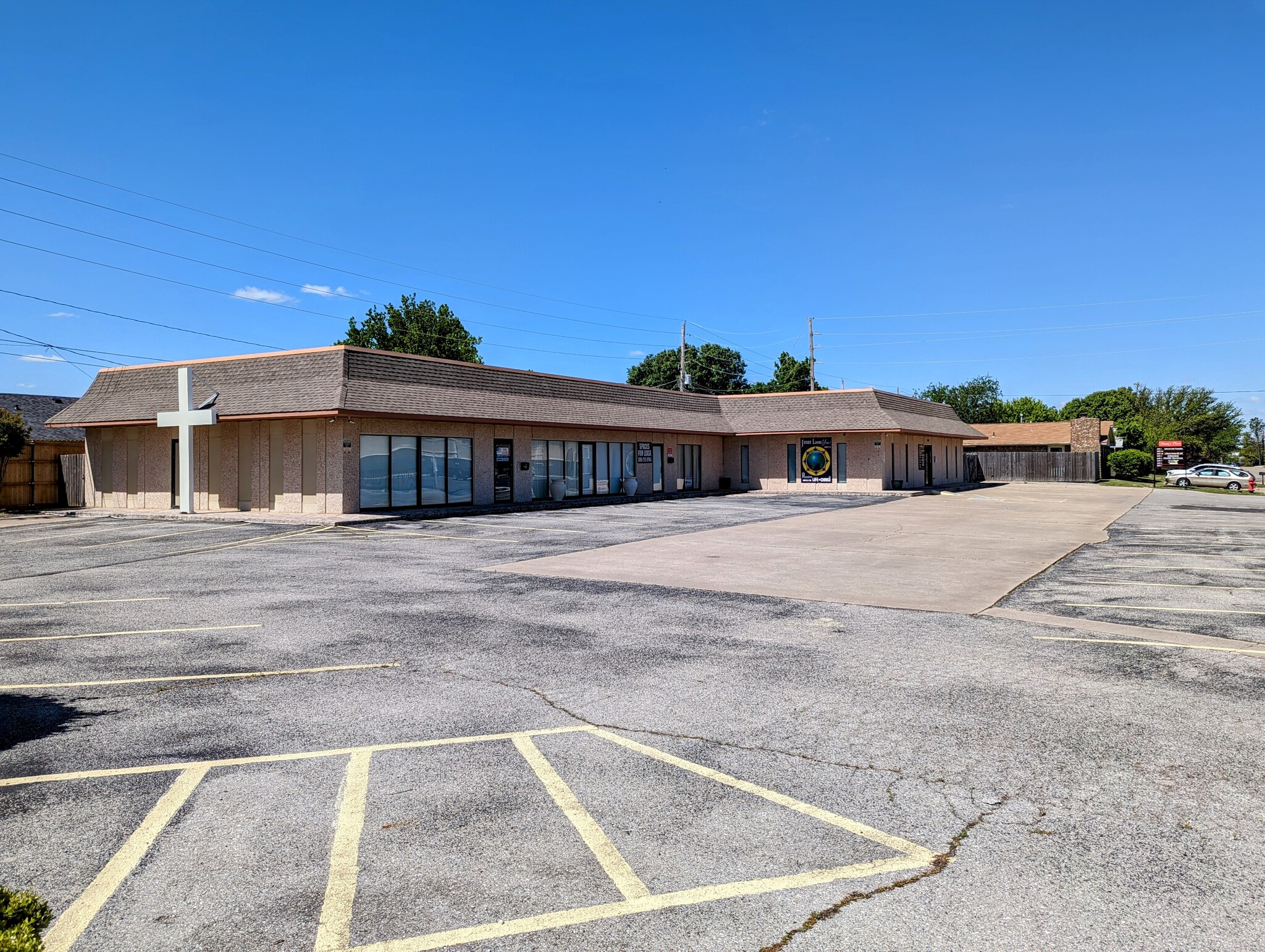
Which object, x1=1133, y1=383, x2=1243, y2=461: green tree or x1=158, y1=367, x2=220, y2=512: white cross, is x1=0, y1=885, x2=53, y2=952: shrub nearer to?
x1=158, y1=367, x2=220, y2=512: white cross

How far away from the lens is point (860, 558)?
49.7 ft

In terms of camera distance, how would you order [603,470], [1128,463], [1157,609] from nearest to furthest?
1. [1157,609]
2. [603,470]
3. [1128,463]

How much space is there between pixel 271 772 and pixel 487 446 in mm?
24779

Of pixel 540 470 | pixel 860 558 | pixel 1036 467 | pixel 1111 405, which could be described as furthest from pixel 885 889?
pixel 1111 405

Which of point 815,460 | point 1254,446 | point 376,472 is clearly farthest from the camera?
point 1254,446

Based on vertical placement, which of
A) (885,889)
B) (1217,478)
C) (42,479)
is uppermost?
(42,479)

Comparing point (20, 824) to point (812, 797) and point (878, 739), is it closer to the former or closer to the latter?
point (812, 797)

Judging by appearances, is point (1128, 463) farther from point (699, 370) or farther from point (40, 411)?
point (40, 411)

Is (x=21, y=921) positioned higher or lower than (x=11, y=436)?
lower

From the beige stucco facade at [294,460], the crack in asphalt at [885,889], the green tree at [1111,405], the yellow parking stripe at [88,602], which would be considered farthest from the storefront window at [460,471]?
the green tree at [1111,405]

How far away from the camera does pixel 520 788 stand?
183 inches

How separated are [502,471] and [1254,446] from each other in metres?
189

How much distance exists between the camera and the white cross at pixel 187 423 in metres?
25.5

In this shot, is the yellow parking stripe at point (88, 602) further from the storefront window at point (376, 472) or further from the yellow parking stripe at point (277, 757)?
the storefront window at point (376, 472)
